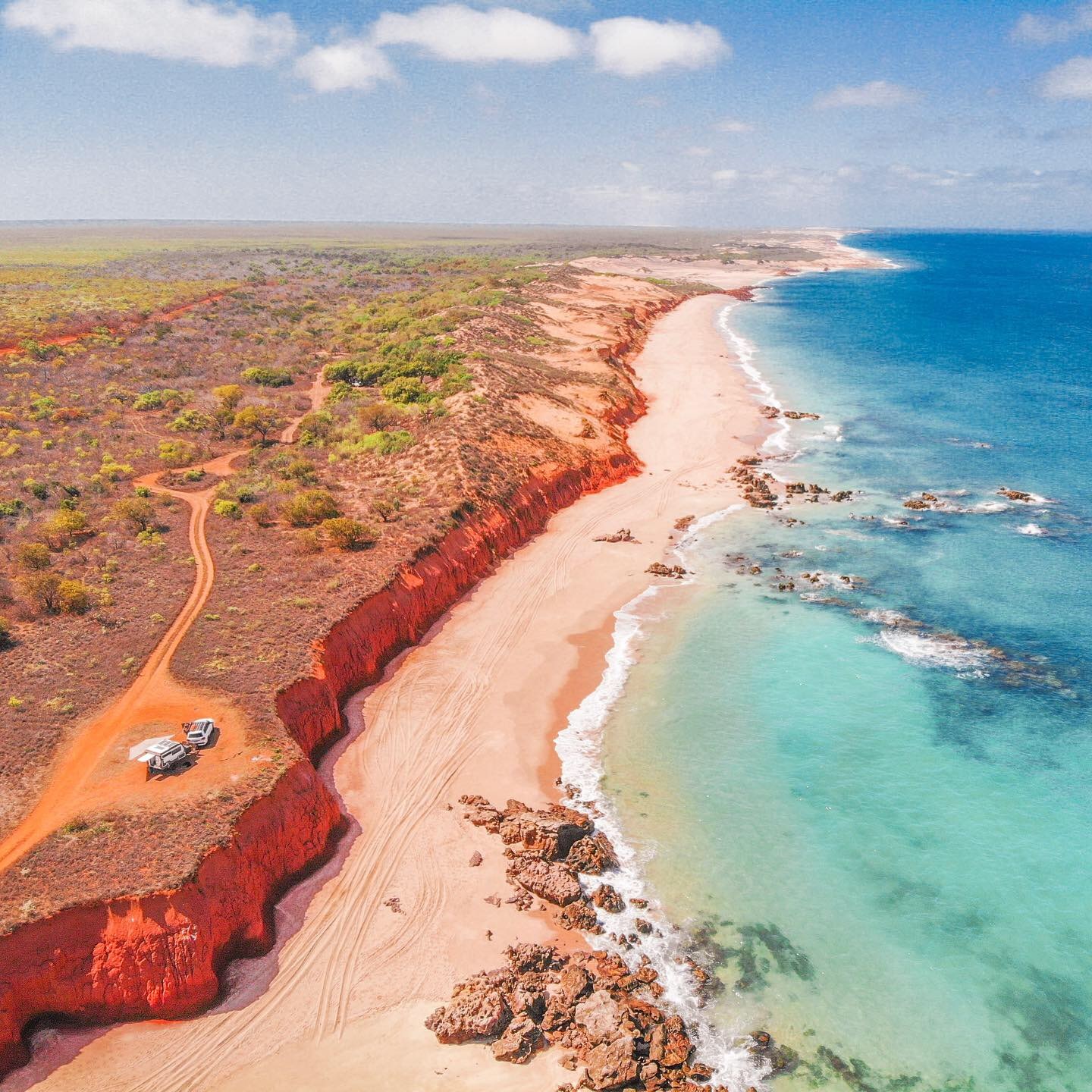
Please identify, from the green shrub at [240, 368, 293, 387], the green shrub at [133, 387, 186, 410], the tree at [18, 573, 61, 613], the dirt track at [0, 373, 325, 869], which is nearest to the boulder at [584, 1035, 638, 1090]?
the dirt track at [0, 373, 325, 869]

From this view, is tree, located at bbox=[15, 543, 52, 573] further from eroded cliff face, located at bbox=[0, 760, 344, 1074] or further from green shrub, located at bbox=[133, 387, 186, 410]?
green shrub, located at bbox=[133, 387, 186, 410]

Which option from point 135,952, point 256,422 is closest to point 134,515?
point 256,422

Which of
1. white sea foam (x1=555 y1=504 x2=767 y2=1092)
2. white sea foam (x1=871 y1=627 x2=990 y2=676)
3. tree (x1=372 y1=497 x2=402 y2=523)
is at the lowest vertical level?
white sea foam (x1=555 y1=504 x2=767 y2=1092)

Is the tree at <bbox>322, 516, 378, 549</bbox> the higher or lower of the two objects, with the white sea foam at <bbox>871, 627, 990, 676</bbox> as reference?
higher

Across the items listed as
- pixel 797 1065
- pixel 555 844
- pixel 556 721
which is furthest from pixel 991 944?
pixel 556 721

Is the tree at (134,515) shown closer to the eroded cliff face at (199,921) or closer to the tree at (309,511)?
the tree at (309,511)

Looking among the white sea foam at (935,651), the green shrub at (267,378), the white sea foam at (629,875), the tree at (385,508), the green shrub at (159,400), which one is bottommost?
the white sea foam at (629,875)

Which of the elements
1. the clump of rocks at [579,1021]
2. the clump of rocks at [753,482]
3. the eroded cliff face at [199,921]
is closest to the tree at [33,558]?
the eroded cliff face at [199,921]
